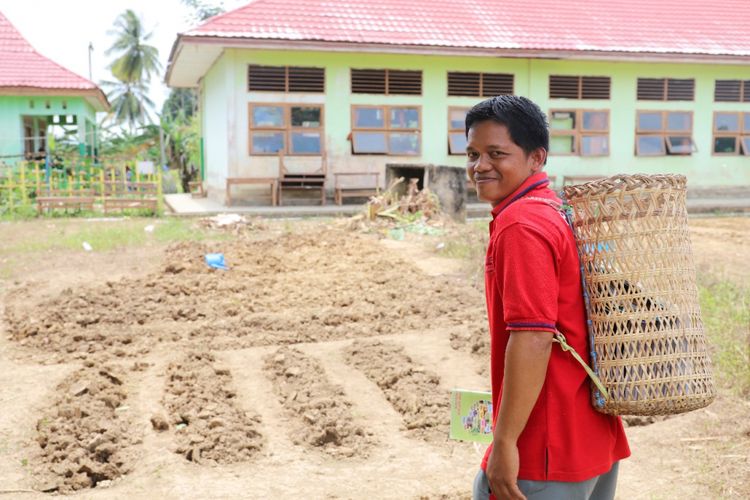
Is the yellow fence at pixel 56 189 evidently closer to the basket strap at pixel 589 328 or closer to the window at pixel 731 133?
the window at pixel 731 133

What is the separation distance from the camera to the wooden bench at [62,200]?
1461 cm

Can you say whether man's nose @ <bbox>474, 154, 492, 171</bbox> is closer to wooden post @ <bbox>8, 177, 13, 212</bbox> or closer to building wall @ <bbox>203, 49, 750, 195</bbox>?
wooden post @ <bbox>8, 177, 13, 212</bbox>

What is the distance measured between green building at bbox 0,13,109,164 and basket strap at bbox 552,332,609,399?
64.7ft

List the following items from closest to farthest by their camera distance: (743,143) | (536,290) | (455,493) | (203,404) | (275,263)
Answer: (536,290) → (455,493) → (203,404) → (275,263) → (743,143)

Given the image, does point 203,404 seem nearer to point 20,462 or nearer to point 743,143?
point 20,462

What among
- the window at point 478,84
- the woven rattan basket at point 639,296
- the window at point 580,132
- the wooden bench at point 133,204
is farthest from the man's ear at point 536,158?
the window at point 580,132

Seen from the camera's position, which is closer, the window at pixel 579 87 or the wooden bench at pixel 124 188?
the wooden bench at pixel 124 188

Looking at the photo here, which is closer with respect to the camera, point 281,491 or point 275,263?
point 281,491

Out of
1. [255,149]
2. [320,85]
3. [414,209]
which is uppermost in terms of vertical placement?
[320,85]

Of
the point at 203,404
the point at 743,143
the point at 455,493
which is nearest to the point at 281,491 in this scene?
the point at 455,493

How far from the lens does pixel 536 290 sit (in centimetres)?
182

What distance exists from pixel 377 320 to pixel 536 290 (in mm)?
5709

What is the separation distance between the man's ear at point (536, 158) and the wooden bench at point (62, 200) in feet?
45.3

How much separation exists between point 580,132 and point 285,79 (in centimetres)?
668
